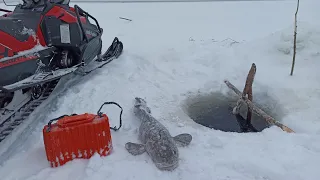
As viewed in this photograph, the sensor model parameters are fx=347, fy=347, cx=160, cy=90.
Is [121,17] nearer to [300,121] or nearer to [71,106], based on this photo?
[71,106]

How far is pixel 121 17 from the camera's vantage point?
29.1ft

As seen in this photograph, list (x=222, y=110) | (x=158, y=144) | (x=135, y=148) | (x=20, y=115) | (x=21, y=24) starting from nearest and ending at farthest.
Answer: (x=158, y=144)
(x=135, y=148)
(x=20, y=115)
(x=21, y=24)
(x=222, y=110)

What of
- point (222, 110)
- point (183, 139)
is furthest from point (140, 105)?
point (222, 110)

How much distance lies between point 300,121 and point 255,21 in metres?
4.93

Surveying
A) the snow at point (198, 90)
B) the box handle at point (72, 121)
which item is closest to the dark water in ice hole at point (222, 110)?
the snow at point (198, 90)

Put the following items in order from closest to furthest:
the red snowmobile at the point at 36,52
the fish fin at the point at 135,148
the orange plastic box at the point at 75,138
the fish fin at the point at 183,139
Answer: the orange plastic box at the point at 75,138 → the fish fin at the point at 135,148 → the fish fin at the point at 183,139 → the red snowmobile at the point at 36,52

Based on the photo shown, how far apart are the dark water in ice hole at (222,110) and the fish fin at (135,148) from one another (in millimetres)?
1314

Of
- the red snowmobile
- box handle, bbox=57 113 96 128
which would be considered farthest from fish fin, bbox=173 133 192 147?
the red snowmobile

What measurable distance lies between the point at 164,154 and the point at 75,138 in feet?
2.42

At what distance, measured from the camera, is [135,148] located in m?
3.05

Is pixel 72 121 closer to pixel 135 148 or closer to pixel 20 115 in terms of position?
pixel 135 148

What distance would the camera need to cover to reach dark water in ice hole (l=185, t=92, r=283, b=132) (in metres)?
4.22

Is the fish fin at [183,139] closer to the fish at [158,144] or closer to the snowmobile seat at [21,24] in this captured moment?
the fish at [158,144]

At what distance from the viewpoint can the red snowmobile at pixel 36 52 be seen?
11.4 feet
